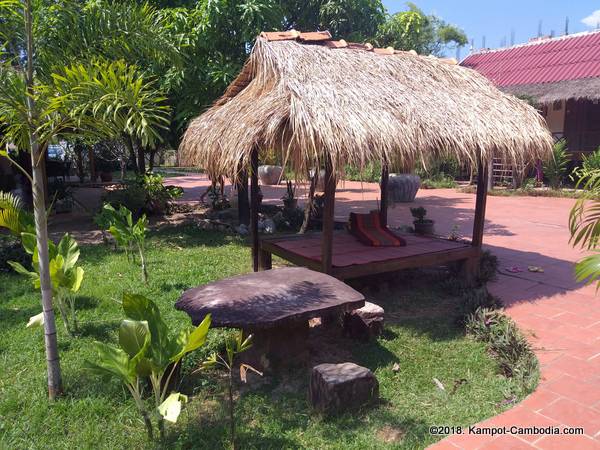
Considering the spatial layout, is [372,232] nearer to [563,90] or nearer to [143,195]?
[143,195]

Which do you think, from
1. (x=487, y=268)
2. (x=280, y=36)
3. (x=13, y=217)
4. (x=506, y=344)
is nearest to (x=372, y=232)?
(x=487, y=268)

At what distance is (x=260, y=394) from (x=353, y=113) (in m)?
2.64

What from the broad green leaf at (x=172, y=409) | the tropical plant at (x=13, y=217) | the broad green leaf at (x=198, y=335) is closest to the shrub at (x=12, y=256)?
the tropical plant at (x=13, y=217)

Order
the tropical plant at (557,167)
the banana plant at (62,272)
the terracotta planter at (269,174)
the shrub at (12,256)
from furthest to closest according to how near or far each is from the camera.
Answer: the terracotta planter at (269,174)
the tropical plant at (557,167)
the shrub at (12,256)
the banana plant at (62,272)

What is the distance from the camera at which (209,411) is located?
3.10 meters

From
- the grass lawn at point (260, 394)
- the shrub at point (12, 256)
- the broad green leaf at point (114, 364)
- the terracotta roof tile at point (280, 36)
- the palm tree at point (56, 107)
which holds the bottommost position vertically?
the grass lawn at point (260, 394)

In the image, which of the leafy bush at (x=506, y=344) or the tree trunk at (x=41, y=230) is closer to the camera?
→ the tree trunk at (x=41, y=230)

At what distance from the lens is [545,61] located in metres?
16.9

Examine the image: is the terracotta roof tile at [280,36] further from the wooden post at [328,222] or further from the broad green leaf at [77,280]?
the broad green leaf at [77,280]

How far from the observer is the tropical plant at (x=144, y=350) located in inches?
101

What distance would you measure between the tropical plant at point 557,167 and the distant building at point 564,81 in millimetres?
1042

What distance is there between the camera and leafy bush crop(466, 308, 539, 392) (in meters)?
3.43

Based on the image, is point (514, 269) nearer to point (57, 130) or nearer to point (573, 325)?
point (573, 325)

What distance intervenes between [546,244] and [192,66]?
6701mm
